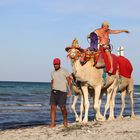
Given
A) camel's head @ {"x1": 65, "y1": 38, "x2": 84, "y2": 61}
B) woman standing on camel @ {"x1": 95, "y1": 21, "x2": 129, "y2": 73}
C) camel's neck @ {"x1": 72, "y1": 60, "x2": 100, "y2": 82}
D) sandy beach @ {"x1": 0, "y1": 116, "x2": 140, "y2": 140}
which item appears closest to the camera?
sandy beach @ {"x1": 0, "y1": 116, "x2": 140, "y2": 140}

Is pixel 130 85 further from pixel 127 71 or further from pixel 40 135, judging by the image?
pixel 40 135

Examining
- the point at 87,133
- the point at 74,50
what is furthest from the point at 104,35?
the point at 87,133

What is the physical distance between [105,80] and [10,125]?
467 cm

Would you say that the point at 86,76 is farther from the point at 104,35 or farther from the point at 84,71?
the point at 104,35

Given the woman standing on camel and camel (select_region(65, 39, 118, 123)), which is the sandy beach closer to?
camel (select_region(65, 39, 118, 123))

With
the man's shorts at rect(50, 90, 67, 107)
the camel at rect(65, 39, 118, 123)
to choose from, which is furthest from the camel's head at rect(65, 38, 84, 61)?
the man's shorts at rect(50, 90, 67, 107)

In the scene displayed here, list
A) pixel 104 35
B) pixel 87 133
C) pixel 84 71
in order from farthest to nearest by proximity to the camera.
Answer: pixel 104 35 → pixel 84 71 → pixel 87 133

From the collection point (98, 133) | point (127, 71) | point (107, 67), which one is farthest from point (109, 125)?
point (127, 71)

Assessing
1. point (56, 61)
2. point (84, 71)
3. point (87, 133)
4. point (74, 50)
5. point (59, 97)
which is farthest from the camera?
point (84, 71)

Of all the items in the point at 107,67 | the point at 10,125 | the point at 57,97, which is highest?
the point at 107,67

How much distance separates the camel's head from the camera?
1240 centimetres

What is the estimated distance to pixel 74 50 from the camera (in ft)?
40.7

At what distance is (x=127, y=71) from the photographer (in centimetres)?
1586

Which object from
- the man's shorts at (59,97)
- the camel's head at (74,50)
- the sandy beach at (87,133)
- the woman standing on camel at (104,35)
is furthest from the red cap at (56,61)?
the woman standing on camel at (104,35)
